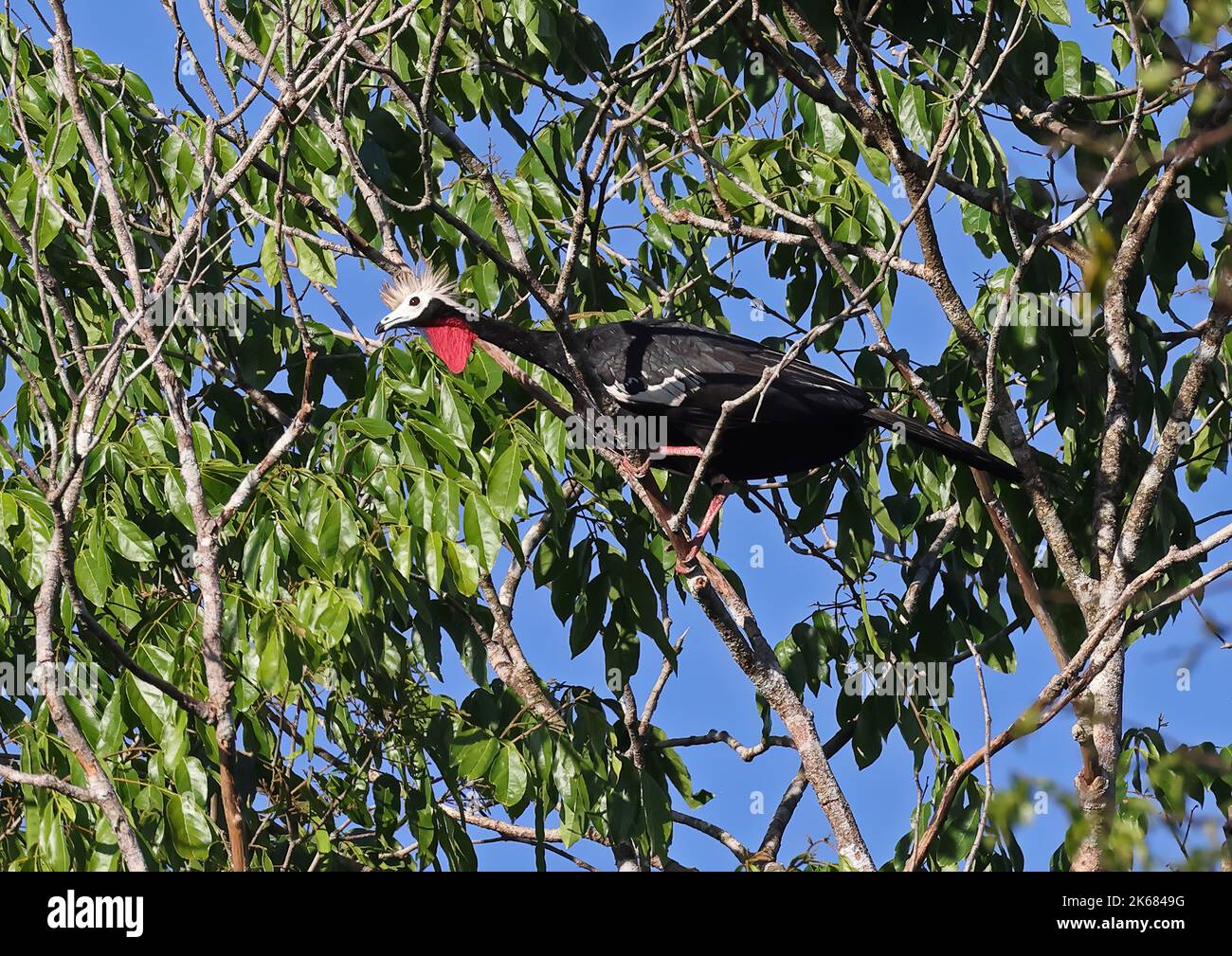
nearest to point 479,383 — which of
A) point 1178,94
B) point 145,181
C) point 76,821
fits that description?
point 145,181

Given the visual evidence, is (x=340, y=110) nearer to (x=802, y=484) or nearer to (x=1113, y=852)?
(x=802, y=484)

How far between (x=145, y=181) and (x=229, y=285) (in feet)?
1.68

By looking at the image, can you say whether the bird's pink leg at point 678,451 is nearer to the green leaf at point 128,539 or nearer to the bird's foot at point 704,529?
the bird's foot at point 704,529

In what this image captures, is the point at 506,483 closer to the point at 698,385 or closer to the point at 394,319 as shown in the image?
the point at 698,385

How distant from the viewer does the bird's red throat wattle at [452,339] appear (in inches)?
229

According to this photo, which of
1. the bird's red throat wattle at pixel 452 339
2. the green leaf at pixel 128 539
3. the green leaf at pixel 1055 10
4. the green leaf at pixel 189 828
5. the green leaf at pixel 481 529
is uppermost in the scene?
the green leaf at pixel 1055 10

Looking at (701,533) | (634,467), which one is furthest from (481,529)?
(701,533)

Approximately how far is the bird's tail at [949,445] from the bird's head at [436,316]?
5.66 feet

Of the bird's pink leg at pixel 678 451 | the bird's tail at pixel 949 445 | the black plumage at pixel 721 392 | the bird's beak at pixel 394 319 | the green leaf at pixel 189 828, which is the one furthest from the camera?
the bird's beak at pixel 394 319

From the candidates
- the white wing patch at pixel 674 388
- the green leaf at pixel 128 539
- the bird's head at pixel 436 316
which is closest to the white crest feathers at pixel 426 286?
the bird's head at pixel 436 316

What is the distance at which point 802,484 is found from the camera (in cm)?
603

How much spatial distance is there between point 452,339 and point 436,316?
0.43ft

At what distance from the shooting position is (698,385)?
225 inches
